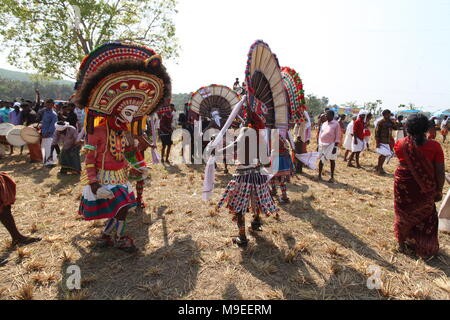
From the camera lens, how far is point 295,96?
14.4 feet

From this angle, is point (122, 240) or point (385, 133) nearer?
point (122, 240)

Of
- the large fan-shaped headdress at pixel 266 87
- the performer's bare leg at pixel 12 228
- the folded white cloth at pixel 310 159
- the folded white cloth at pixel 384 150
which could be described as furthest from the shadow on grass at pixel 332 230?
the performer's bare leg at pixel 12 228

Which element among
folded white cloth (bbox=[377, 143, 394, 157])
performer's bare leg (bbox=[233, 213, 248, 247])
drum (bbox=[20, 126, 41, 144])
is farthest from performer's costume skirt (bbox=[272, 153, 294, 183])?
drum (bbox=[20, 126, 41, 144])

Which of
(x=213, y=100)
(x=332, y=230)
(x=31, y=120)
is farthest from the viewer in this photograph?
(x=31, y=120)

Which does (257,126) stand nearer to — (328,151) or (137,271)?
(137,271)

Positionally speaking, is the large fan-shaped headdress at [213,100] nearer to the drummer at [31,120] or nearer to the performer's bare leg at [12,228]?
the drummer at [31,120]

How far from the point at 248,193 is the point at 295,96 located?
75.4 inches

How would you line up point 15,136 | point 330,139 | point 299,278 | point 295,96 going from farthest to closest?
point 15,136
point 330,139
point 295,96
point 299,278

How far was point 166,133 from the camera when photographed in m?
9.55

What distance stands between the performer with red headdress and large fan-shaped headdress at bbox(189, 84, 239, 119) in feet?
17.4

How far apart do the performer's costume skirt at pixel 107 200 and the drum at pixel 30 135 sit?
7266 mm

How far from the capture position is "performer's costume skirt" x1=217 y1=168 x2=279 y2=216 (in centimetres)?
377

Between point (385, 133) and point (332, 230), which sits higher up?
point (385, 133)

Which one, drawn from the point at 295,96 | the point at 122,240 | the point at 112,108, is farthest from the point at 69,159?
the point at 295,96
